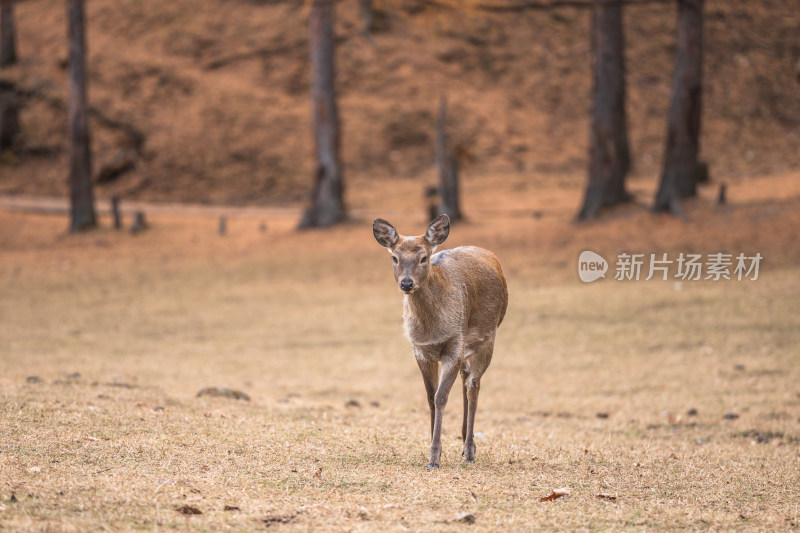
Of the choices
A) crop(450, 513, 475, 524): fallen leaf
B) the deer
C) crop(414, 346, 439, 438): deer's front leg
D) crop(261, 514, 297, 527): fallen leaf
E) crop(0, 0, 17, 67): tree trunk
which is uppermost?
crop(0, 0, 17, 67): tree trunk

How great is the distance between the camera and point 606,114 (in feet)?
68.2

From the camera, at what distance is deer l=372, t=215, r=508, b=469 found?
19.4ft

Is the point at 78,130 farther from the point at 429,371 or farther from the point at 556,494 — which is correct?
the point at 556,494

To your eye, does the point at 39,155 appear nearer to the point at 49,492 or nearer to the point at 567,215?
the point at 567,215

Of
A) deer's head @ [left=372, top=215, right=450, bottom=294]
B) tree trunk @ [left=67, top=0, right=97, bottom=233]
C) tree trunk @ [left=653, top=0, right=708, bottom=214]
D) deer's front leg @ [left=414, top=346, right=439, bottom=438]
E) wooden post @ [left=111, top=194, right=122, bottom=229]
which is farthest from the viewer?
wooden post @ [left=111, top=194, right=122, bottom=229]

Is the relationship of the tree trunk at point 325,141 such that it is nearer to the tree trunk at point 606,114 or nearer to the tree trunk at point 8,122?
the tree trunk at point 606,114

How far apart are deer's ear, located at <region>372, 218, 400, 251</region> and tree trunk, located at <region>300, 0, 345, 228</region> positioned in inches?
715

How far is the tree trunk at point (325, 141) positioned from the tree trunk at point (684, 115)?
8952mm

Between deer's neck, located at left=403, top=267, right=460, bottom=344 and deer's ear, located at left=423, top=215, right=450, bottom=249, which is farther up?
deer's ear, located at left=423, top=215, right=450, bottom=249

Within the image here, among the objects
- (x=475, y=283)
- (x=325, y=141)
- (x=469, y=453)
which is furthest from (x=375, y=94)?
(x=469, y=453)

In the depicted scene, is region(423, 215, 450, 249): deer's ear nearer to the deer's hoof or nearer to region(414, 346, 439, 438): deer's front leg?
region(414, 346, 439, 438): deer's front leg

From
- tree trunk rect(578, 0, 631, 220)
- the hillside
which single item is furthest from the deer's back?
the hillside

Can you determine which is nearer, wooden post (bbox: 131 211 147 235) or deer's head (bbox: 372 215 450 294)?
deer's head (bbox: 372 215 450 294)

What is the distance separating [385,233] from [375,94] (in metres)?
31.8
